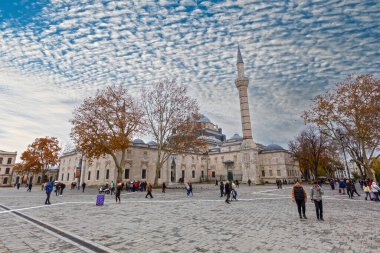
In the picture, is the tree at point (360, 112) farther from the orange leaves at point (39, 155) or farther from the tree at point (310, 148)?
the orange leaves at point (39, 155)

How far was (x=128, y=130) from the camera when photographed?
2930 centimetres

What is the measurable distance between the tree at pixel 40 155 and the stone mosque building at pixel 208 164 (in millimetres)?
3101

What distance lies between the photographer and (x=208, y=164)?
5809 centimetres

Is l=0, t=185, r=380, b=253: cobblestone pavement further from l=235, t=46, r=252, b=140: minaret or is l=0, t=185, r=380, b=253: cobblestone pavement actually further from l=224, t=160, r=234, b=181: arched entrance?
l=224, t=160, r=234, b=181: arched entrance

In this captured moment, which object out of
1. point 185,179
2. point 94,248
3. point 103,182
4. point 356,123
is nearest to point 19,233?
point 94,248

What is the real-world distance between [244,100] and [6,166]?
69.8 m

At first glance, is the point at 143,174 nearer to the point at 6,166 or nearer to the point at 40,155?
the point at 40,155

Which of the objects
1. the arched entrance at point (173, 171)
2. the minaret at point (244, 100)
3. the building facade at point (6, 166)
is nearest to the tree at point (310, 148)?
the minaret at point (244, 100)

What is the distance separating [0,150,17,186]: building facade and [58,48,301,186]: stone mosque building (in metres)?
22.0

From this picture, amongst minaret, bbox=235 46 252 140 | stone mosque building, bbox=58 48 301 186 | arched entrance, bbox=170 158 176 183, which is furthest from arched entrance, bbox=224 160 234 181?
arched entrance, bbox=170 158 176 183

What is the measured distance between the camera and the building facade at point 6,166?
6106 cm

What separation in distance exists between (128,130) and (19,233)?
2329 cm

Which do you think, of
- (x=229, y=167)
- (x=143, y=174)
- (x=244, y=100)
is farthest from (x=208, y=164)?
(x=143, y=174)

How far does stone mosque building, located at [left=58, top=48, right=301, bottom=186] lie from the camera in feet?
129
